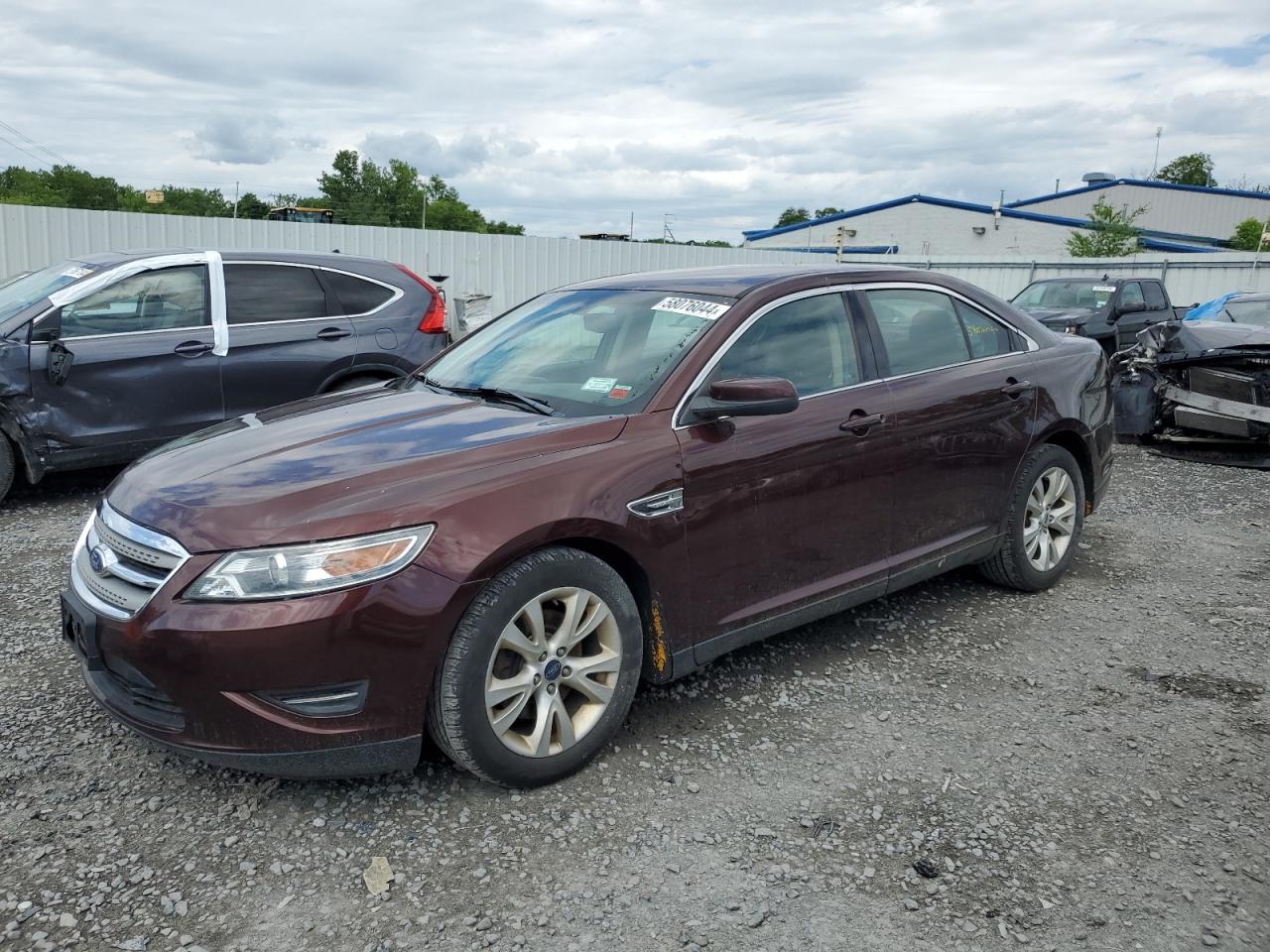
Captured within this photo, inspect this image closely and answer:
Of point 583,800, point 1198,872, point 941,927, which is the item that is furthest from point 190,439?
point 1198,872

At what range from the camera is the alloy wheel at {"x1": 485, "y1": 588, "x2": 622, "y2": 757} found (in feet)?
9.98

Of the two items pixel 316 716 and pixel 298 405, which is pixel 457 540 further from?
pixel 298 405

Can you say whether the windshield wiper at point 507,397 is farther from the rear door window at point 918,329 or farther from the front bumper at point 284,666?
the rear door window at point 918,329

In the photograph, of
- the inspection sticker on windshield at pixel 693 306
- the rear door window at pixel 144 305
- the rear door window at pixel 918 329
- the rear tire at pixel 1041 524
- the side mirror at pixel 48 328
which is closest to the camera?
the inspection sticker on windshield at pixel 693 306

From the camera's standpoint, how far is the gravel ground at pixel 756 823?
259cm

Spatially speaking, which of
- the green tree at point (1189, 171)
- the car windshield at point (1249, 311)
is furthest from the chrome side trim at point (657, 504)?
the green tree at point (1189, 171)

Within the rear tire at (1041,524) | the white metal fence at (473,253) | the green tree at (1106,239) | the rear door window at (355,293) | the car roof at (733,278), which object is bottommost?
the rear tire at (1041,524)

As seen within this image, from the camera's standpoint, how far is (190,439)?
12.2ft

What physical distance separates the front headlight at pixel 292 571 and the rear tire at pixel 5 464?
4613 mm

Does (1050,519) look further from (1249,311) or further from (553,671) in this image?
(1249,311)

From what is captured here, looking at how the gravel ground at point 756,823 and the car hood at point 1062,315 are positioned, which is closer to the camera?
the gravel ground at point 756,823

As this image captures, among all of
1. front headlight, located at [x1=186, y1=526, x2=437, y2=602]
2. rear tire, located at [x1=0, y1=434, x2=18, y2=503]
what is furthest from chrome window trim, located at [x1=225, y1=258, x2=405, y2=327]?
front headlight, located at [x1=186, y1=526, x2=437, y2=602]

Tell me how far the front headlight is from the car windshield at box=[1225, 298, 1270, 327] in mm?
10885

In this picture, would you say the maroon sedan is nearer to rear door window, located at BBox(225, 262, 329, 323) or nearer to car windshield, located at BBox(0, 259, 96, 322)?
rear door window, located at BBox(225, 262, 329, 323)
